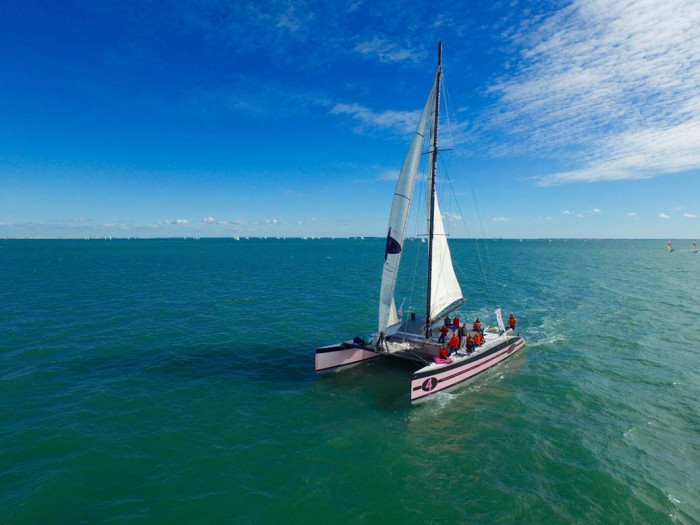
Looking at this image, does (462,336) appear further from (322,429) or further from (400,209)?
(322,429)

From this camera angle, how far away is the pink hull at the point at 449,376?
18.3m

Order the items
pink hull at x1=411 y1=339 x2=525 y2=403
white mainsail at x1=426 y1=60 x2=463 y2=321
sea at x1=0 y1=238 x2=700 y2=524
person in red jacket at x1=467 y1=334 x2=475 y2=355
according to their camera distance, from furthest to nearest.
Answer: white mainsail at x1=426 y1=60 x2=463 y2=321 < person in red jacket at x1=467 y1=334 x2=475 y2=355 < pink hull at x1=411 y1=339 x2=525 y2=403 < sea at x1=0 y1=238 x2=700 y2=524

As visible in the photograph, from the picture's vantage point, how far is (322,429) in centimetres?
1603

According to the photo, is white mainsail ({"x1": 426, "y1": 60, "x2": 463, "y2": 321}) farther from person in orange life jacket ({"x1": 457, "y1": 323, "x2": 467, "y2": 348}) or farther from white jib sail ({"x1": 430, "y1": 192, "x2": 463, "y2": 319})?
person in orange life jacket ({"x1": 457, "y1": 323, "x2": 467, "y2": 348})

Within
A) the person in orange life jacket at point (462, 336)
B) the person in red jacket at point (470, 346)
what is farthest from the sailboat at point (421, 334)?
the person in orange life jacket at point (462, 336)

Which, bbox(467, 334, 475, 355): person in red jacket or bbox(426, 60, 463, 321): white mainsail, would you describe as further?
bbox(426, 60, 463, 321): white mainsail

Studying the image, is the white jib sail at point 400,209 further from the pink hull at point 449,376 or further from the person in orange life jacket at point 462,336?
the person in orange life jacket at point 462,336

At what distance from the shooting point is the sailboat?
19.8m

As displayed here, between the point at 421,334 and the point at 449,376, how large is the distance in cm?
483

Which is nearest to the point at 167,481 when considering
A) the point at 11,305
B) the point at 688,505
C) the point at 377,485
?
the point at 377,485

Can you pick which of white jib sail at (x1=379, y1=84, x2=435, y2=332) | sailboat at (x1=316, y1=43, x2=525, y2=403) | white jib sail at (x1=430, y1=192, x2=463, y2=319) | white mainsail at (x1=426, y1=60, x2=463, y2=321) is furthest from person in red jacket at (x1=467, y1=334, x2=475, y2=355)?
white jib sail at (x1=379, y1=84, x2=435, y2=332)

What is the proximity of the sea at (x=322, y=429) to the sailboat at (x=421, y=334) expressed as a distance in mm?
975

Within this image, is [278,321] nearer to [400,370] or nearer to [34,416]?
[400,370]

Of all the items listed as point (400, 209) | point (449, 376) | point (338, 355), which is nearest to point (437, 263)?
point (400, 209)
